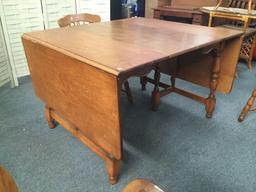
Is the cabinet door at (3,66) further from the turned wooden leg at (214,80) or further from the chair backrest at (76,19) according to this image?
the turned wooden leg at (214,80)

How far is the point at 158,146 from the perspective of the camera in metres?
1.63

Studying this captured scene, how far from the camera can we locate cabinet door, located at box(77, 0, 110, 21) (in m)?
2.68

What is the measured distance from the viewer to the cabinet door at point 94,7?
8.80 ft

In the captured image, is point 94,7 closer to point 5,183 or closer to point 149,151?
point 149,151

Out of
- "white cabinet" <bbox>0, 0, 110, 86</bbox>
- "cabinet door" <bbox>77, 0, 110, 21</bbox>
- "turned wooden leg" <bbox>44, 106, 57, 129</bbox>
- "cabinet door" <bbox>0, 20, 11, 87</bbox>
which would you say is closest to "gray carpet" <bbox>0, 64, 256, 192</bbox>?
"turned wooden leg" <bbox>44, 106, 57, 129</bbox>

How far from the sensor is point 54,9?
2516 millimetres

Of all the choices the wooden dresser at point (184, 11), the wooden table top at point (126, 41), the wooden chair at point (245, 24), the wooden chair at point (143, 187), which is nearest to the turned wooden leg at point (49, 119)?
the wooden table top at point (126, 41)

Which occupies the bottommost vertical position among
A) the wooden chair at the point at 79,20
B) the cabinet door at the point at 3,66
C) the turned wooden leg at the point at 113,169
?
the turned wooden leg at the point at 113,169

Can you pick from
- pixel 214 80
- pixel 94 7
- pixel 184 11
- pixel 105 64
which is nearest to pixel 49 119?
pixel 105 64

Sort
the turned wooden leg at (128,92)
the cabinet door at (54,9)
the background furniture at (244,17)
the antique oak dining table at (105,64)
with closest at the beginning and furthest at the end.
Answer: the antique oak dining table at (105,64), the turned wooden leg at (128,92), the cabinet door at (54,9), the background furniture at (244,17)

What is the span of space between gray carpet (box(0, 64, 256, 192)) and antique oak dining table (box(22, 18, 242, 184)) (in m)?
0.16

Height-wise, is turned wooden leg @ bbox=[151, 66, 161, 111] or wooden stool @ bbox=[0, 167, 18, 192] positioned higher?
wooden stool @ bbox=[0, 167, 18, 192]

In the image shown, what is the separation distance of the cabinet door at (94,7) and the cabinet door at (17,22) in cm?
47

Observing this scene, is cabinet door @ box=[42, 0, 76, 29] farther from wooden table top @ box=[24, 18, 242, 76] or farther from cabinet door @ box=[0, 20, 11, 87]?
wooden table top @ box=[24, 18, 242, 76]
